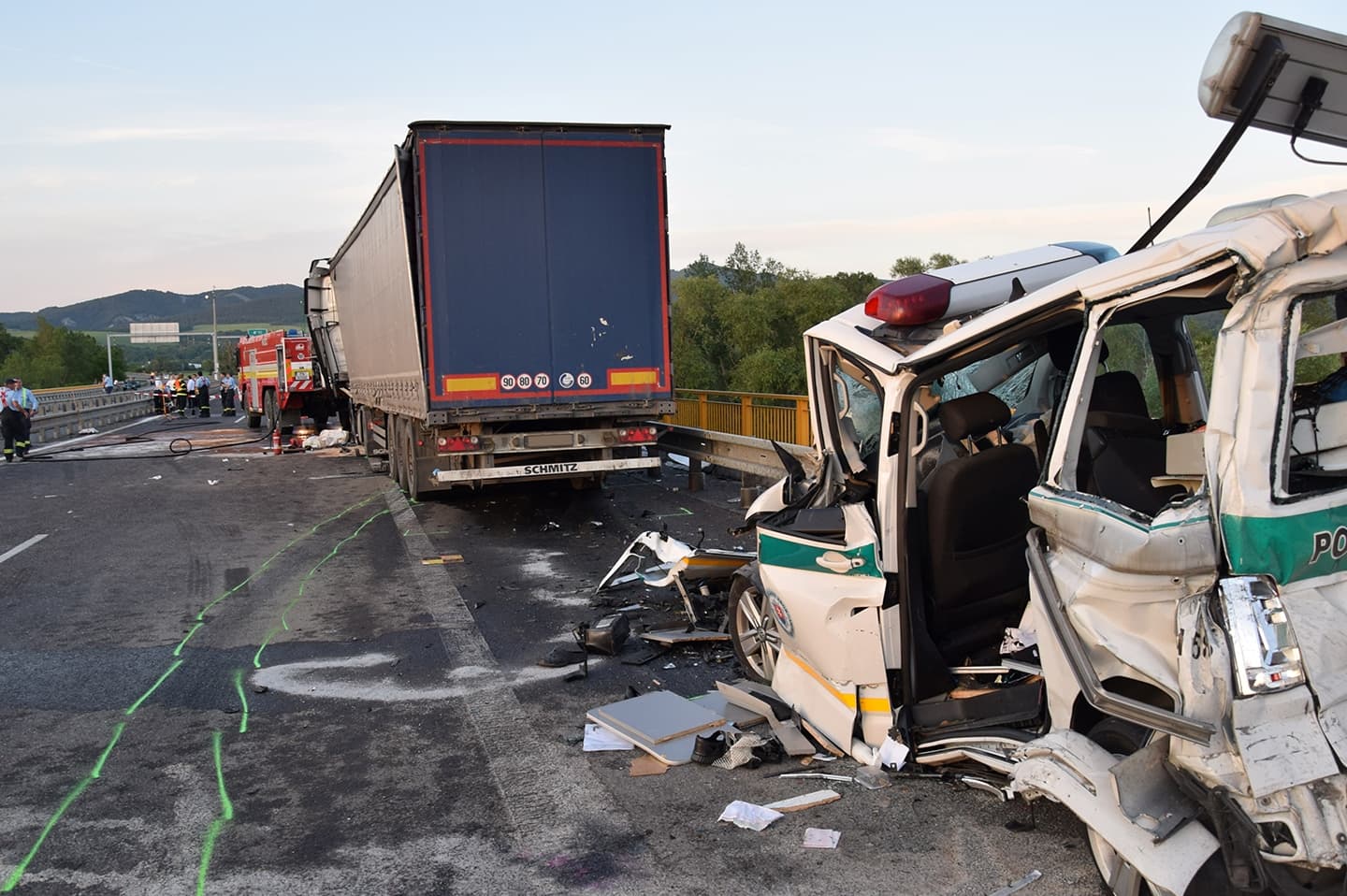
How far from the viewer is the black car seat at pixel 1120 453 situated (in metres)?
3.69

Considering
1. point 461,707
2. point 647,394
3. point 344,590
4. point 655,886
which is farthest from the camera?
point 647,394

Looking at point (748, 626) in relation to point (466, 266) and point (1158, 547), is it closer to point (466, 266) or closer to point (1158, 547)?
point (1158, 547)

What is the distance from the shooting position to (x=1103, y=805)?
10.7 ft

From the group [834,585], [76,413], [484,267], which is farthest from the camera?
[76,413]

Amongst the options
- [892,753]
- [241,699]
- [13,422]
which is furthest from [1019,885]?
[13,422]

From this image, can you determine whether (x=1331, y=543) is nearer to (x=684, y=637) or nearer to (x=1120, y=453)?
(x=1120, y=453)

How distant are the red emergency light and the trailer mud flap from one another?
1.71 metres

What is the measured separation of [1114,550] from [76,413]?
40010 mm

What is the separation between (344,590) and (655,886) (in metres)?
6.18

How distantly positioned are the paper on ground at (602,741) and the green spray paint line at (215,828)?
5.16ft

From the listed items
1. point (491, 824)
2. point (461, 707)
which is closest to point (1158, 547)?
point (491, 824)

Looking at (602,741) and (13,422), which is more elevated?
(13,422)

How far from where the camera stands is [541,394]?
1244cm

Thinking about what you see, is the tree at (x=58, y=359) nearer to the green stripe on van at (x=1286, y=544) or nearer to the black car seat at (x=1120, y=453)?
the black car seat at (x=1120, y=453)
